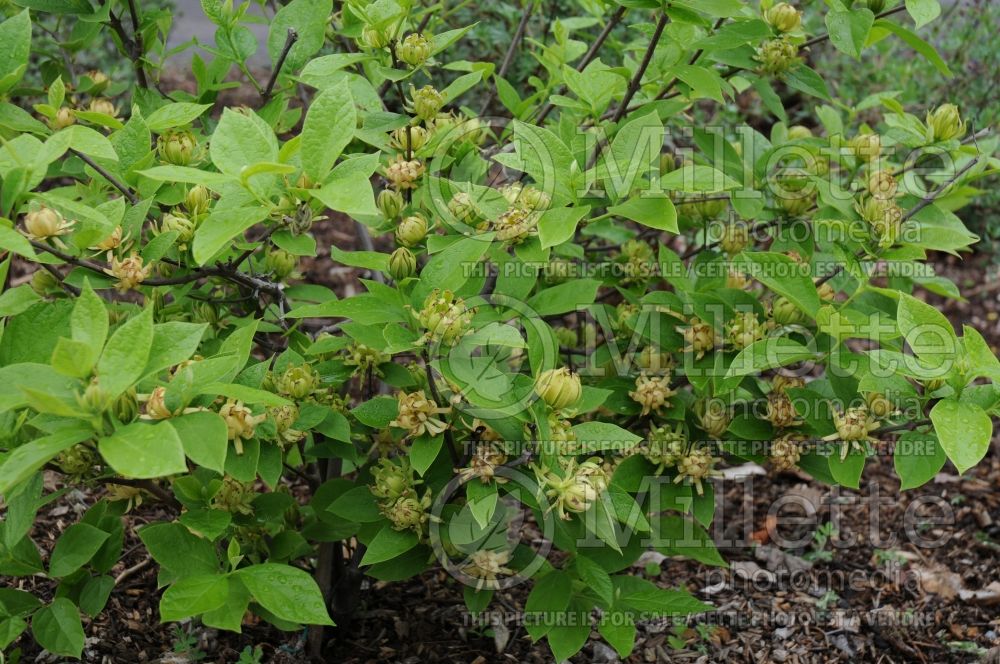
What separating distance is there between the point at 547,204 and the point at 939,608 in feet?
6.59

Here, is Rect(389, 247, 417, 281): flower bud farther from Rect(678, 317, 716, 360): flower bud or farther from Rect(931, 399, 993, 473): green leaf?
Rect(931, 399, 993, 473): green leaf

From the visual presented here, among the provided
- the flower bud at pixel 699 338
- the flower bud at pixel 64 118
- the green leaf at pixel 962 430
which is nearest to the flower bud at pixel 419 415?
the flower bud at pixel 699 338

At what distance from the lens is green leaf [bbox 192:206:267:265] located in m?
1.39

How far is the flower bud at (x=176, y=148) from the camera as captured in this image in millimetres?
1950

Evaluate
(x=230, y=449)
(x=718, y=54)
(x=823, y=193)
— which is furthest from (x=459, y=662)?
(x=718, y=54)

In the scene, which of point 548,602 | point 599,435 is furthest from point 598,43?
point 548,602

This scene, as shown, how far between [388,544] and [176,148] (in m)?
0.93

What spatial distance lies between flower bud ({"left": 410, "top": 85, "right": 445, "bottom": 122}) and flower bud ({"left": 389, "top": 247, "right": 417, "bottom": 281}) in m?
0.36

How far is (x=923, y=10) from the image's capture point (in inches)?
72.3

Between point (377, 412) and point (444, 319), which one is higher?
point (444, 319)

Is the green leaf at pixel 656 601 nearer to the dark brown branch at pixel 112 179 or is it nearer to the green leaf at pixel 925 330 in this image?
the green leaf at pixel 925 330

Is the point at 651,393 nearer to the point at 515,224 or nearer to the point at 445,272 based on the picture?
the point at 515,224

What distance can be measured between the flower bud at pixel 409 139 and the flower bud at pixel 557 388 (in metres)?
0.64

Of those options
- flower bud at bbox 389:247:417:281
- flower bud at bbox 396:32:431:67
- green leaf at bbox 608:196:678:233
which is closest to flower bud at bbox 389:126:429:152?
flower bud at bbox 396:32:431:67
